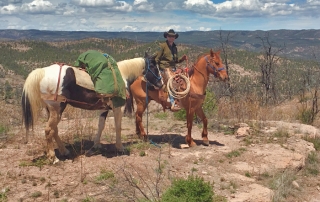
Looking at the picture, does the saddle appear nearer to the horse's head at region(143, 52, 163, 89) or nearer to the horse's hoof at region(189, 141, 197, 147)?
→ the horse's head at region(143, 52, 163, 89)

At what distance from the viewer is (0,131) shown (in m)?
7.23

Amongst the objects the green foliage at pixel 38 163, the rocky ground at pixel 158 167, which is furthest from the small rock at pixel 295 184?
the green foliage at pixel 38 163

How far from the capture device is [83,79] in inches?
222

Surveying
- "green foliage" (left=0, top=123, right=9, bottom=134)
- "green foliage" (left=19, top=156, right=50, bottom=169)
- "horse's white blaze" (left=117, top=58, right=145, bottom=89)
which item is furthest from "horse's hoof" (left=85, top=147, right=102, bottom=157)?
"green foliage" (left=0, top=123, right=9, bottom=134)

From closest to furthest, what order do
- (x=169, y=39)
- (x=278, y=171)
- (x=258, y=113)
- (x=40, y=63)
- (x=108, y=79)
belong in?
(x=108, y=79) → (x=278, y=171) → (x=169, y=39) → (x=258, y=113) → (x=40, y=63)

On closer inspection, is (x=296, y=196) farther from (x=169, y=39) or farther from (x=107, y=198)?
(x=169, y=39)

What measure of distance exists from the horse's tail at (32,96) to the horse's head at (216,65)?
367 centimetres

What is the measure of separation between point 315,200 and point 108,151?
4.05 meters

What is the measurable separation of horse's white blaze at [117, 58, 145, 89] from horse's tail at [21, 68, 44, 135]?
1.66 m

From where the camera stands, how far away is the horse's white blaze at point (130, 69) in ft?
20.6

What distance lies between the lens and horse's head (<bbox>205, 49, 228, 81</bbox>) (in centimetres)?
675

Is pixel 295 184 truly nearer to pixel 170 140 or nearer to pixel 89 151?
pixel 170 140

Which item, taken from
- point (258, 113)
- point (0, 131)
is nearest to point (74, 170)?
point (0, 131)

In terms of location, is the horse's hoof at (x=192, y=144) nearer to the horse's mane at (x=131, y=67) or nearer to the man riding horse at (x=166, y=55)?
the man riding horse at (x=166, y=55)
